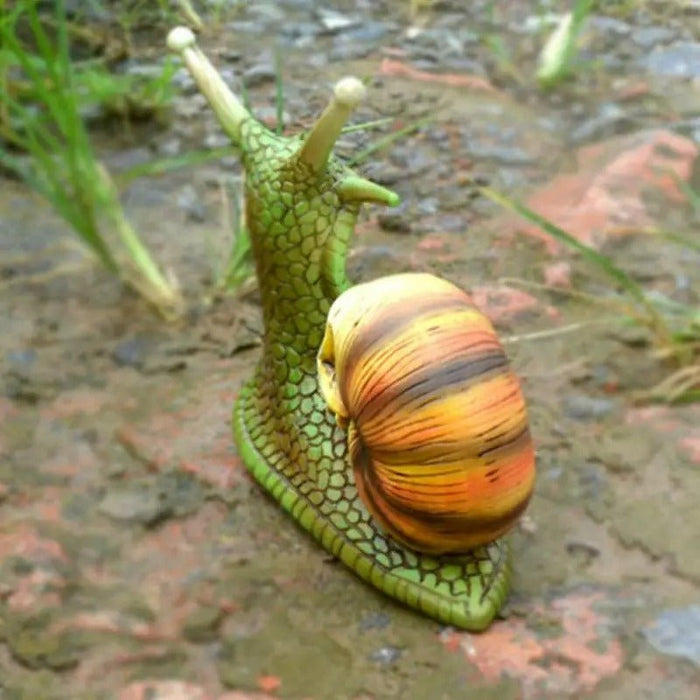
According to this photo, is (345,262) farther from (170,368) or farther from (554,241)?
(554,241)

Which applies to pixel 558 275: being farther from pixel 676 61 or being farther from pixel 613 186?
pixel 676 61

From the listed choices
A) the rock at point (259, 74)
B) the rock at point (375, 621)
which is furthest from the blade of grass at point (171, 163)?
the rock at point (375, 621)

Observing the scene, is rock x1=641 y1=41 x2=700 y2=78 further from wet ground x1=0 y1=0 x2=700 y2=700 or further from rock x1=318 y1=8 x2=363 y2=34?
rock x1=318 y1=8 x2=363 y2=34

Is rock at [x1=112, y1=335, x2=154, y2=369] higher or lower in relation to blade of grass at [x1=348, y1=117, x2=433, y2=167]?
lower

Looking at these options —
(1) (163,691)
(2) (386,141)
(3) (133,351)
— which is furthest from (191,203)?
(1) (163,691)

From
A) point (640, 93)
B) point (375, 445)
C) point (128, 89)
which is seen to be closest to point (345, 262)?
point (375, 445)

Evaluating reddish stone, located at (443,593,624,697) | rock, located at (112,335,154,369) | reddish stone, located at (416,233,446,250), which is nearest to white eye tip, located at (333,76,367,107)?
reddish stone, located at (416,233,446,250)
